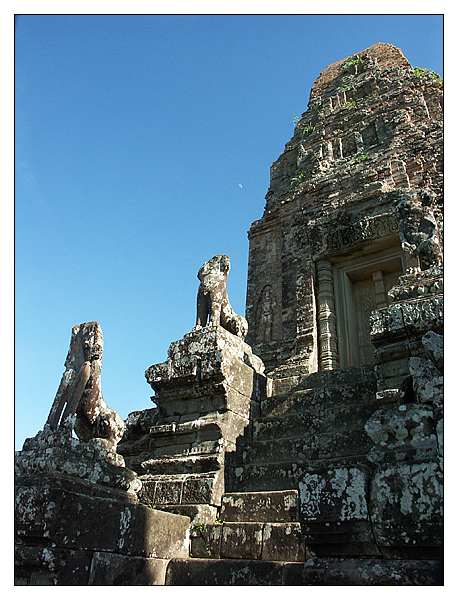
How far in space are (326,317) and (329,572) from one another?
8337 mm

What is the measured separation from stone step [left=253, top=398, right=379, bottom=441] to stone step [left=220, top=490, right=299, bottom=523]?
102 cm

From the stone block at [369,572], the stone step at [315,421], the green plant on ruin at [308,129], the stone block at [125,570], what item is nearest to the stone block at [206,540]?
the stone block at [125,570]

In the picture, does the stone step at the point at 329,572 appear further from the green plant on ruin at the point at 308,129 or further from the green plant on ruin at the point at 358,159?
the green plant on ruin at the point at 308,129

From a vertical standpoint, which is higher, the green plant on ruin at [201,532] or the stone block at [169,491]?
the stone block at [169,491]

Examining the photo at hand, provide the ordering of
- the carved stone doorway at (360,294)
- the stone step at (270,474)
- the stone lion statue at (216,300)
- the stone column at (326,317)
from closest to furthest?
1. the stone step at (270,474)
2. the stone lion statue at (216,300)
3. the stone column at (326,317)
4. the carved stone doorway at (360,294)

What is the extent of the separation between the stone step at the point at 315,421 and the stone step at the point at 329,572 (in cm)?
192

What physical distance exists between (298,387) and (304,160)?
8.90 metres

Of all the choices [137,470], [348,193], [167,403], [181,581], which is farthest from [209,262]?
[348,193]

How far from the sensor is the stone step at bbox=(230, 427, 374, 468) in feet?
16.6

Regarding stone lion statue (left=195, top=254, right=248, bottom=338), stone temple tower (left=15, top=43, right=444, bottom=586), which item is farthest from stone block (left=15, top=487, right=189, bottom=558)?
stone lion statue (left=195, top=254, right=248, bottom=338)

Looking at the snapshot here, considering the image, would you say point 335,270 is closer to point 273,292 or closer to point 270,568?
point 273,292

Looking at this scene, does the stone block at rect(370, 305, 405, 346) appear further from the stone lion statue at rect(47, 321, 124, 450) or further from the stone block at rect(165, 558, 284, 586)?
the stone lion statue at rect(47, 321, 124, 450)

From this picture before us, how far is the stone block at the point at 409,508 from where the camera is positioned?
8.39ft

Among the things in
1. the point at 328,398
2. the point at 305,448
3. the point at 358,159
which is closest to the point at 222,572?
the point at 305,448
